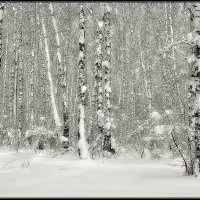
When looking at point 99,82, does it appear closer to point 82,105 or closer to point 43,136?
point 82,105

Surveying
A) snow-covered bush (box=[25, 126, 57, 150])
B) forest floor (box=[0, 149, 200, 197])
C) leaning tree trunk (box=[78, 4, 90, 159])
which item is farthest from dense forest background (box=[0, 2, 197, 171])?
forest floor (box=[0, 149, 200, 197])

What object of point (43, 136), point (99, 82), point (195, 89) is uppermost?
point (99, 82)

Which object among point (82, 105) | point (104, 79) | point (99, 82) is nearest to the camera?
point (82, 105)

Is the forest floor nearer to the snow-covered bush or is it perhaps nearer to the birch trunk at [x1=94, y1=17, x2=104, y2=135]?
the birch trunk at [x1=94, y1=17, x2=104, y2=135]

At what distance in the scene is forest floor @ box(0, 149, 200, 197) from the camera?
6.23 m

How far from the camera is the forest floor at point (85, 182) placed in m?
6.23

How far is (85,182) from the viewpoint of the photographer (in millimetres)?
7797

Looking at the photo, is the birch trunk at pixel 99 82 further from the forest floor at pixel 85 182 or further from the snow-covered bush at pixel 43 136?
the forest floor at pixel 85 182

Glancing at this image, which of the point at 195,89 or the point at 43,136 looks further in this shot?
the point at 43,136

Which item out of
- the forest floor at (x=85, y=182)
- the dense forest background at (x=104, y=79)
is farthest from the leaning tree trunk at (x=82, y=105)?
the forest floor at (x=85, y=182)

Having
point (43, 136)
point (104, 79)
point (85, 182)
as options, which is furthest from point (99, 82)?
point (85, 182)

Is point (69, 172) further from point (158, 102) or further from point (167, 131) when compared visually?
point (158, 102)

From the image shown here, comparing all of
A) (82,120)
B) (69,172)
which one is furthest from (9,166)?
(82,120)

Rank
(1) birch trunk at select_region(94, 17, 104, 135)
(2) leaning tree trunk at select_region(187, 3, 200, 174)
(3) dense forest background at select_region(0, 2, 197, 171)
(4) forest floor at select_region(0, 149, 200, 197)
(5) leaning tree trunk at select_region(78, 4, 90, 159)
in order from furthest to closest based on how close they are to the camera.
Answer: (1) birch trunk at select_region(94, 17, 104, 135)
(3) dense forest background at select_region(0, 2, 197, 171)
(5) leaning tree trunk at select_region(78, 4, 90, 159)
(2) leaning tree trunk at select_region(187, 3, 200, 174)
(4) forest floor at select_region(0, 149, 200, 197)
